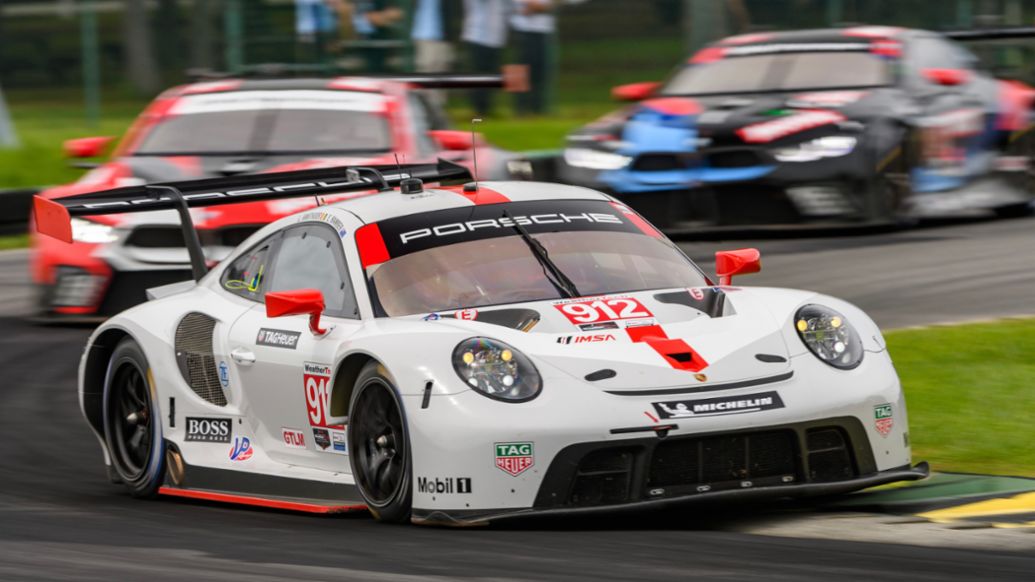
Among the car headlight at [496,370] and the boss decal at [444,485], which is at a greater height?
the car headlight at [496,370]

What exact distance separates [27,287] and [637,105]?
4.81m

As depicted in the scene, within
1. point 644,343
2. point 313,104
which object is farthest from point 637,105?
point 644,343

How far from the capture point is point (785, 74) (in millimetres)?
15133

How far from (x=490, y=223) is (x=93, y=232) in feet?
16.7

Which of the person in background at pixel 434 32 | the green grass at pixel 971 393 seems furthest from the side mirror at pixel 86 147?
the person in background at pixel 434 32

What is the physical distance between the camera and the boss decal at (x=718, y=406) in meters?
6.25

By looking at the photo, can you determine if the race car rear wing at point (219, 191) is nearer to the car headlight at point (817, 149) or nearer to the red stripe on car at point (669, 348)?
the red stripe on car at point (669, 348)

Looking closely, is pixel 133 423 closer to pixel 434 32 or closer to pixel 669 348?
pixel 669 348

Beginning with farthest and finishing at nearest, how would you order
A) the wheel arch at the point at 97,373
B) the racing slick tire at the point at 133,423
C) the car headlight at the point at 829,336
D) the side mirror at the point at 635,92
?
the side mirror at the point at 635,92 → the wheel arch at the point at 97,373 → the racing slick tire at the point at 133,423 → the car headlight at the point at 829,336

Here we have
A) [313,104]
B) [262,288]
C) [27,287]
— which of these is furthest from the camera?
[27,287]

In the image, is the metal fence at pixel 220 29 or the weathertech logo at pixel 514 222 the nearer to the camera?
the weathertech logo at pixel 514 222

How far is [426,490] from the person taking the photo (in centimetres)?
633

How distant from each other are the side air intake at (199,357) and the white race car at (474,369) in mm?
12

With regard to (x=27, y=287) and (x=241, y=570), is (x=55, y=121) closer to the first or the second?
(x=27, y=287)
